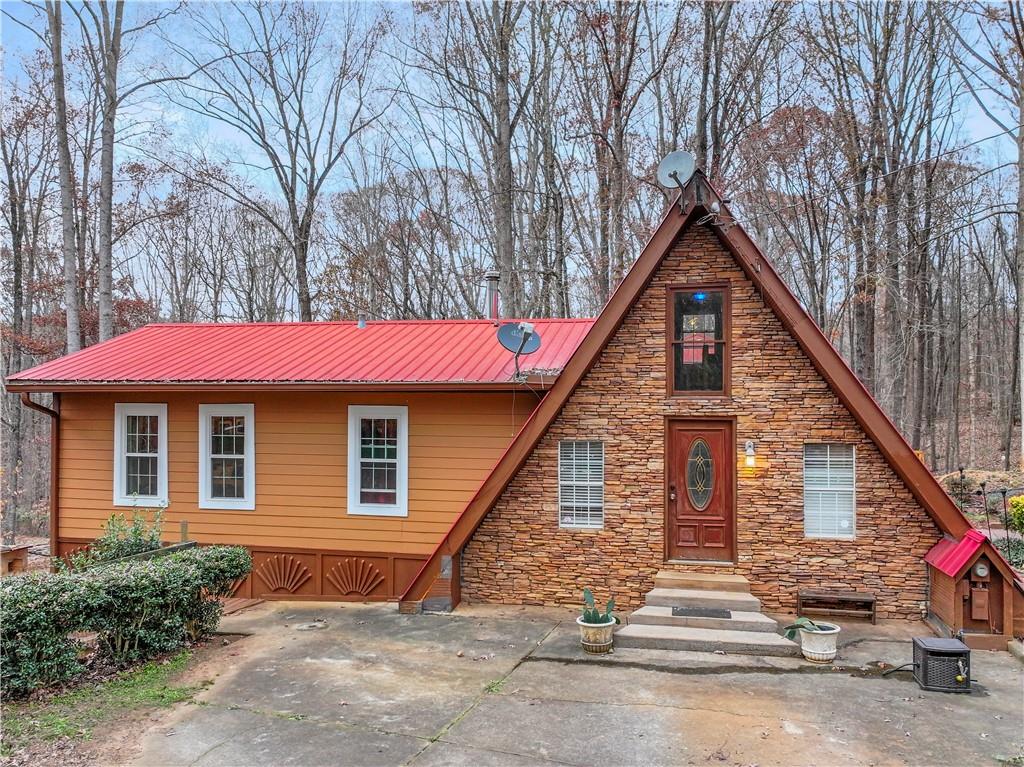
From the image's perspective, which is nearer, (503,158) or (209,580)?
(209,580)

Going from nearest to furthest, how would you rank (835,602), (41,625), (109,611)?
(41,625) → (109,611) → (835,602)

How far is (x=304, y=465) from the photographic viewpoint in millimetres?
9445

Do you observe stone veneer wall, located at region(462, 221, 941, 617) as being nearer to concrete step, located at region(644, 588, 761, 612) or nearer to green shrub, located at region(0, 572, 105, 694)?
concrete step, located at region(644, 588, 761, 612)

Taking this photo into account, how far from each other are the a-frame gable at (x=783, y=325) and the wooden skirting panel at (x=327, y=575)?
1088mm

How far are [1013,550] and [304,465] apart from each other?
11058 millimetres

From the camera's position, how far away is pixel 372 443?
9305 mm

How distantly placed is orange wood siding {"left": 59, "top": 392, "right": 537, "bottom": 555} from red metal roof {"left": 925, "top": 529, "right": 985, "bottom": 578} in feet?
16.0

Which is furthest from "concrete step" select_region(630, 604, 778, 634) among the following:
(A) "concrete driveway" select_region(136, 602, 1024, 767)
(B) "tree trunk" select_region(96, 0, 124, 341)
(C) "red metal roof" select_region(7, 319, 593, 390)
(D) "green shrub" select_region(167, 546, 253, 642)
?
(B) "tree trunk" select_region(96, 0, 124, 341)

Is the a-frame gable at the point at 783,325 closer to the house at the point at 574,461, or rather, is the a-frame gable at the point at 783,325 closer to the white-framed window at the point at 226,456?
the house at the point at 574,461

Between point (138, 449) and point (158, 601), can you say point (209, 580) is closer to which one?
point (158, 601)

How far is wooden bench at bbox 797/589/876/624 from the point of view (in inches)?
285

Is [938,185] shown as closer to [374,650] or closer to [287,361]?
[287,361]

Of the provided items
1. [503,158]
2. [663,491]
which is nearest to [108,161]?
[503,158]

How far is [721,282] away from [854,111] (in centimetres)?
1210
